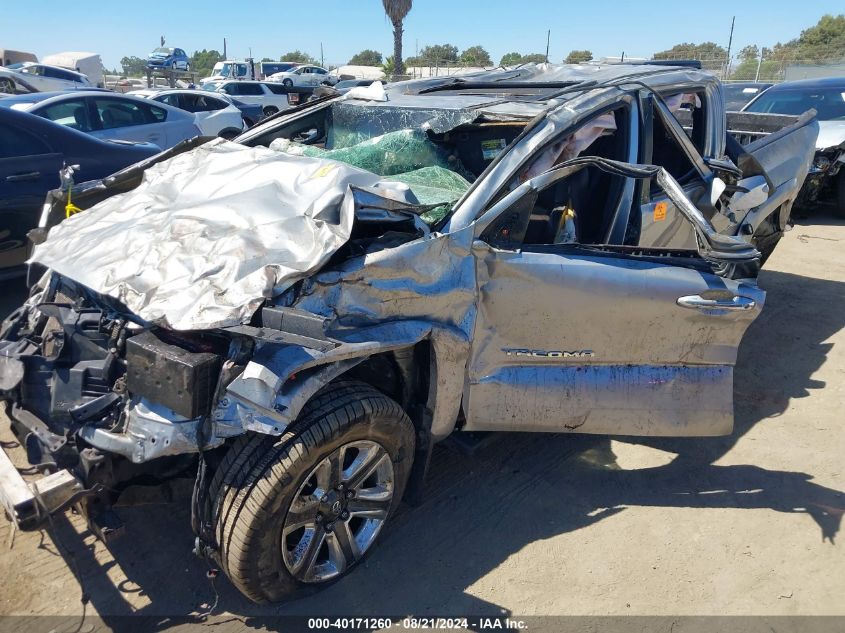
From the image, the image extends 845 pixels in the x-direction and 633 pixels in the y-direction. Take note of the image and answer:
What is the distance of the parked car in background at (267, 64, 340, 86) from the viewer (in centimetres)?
2812

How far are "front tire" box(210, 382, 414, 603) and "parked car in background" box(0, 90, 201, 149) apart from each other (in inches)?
287

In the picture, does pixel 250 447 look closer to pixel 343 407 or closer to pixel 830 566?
pixel 343 407

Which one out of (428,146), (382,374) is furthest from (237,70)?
(382,374)

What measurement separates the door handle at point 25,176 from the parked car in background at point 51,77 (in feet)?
55.8

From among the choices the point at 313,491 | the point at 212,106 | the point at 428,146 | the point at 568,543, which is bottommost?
the point at 568,543

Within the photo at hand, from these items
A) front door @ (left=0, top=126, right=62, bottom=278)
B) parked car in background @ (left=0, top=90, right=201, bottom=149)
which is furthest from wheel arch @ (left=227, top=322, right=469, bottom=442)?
parked car in background @ (left=0, top=90, right=201, bottom=149)

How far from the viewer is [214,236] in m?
2.71

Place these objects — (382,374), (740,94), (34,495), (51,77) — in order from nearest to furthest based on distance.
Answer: (34,495)
(382,374)
(740,94)
(51,77)

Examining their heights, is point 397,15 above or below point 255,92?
above

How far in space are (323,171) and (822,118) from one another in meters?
9.14

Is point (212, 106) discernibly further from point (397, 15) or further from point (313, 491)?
point (397, 15)

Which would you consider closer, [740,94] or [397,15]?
[740,94]

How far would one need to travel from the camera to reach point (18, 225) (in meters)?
4.79

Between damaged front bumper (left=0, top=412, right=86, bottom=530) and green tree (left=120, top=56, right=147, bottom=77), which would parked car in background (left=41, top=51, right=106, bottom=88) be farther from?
green tree (left=120, top=56, right=147, bottom=77)
